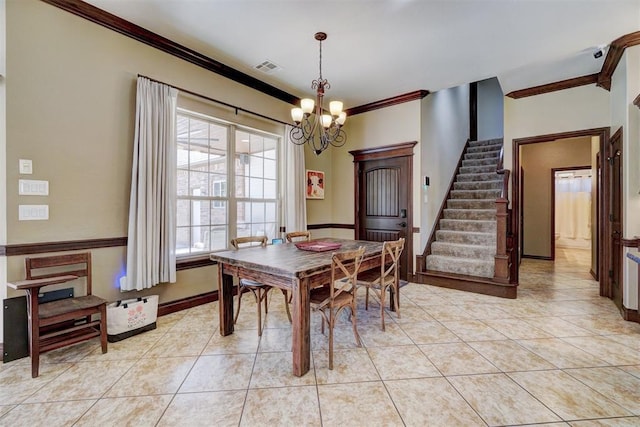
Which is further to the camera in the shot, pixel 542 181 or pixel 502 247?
pixel 542 181

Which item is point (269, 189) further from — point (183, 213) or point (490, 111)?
point (490, 111)

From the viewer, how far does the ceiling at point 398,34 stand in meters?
2.71

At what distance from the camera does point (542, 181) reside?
6.58 m

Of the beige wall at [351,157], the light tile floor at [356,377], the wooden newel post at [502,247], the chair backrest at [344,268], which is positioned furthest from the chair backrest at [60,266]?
the wooden newel post at [502,247]

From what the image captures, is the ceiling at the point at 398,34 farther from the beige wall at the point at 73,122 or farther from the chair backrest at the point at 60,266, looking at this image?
the chair backrest at the point at 60,266

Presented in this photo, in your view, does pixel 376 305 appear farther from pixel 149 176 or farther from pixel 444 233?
pixel 149 176

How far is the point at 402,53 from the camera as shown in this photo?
3.55 meters

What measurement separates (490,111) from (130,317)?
847cm

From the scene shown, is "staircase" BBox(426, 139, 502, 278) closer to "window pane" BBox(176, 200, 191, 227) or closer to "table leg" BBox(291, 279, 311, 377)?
"table leg" BBox(291, 279, 311, 377)

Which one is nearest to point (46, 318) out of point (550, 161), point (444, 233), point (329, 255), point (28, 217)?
point (28, 217)

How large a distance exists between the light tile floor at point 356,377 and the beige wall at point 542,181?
3778mm

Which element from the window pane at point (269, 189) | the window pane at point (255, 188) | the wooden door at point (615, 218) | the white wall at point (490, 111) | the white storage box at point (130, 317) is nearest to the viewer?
the white storage box at point (130, 317)

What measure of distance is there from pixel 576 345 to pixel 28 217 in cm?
485

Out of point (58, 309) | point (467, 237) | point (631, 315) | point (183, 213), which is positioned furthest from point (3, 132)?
point (631, 315)
